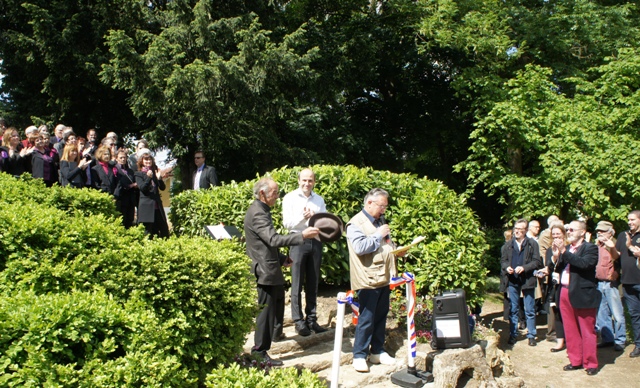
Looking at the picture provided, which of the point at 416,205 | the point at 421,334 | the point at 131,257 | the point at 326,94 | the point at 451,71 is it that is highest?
the point at 451,71

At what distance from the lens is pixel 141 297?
4.54m

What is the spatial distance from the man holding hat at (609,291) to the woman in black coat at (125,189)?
7368 millimetres

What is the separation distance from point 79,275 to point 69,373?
1215mm

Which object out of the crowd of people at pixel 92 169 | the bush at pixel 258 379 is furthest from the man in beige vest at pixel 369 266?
the crowd of people at pixel 92 169

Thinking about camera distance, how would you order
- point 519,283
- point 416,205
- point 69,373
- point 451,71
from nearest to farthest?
point 69,373
point 416,205
point 519,283
point 451,71

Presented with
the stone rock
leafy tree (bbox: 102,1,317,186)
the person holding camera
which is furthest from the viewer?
leafy tree (bbox: 102,1,317,186)

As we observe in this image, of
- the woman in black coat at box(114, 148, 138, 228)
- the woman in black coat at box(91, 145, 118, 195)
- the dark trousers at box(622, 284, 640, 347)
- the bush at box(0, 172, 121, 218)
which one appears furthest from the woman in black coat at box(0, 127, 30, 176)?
the dark trousers at box(622, 284, 640, 347)

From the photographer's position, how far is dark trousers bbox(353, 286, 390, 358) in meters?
5.85

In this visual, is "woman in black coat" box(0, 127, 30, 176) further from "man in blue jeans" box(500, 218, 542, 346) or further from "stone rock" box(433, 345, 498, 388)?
"man in blue jeans" box(500, 218, 542, 346)

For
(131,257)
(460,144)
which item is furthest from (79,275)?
(460,144)

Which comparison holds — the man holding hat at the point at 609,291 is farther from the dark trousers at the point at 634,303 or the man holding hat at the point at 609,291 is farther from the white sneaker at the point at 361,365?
the white sneaker at the point at 361,365

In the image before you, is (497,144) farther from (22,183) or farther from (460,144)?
(22,183)

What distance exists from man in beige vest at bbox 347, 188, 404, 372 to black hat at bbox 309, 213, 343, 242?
0.13 metres

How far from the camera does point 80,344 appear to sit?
3.82 meters
